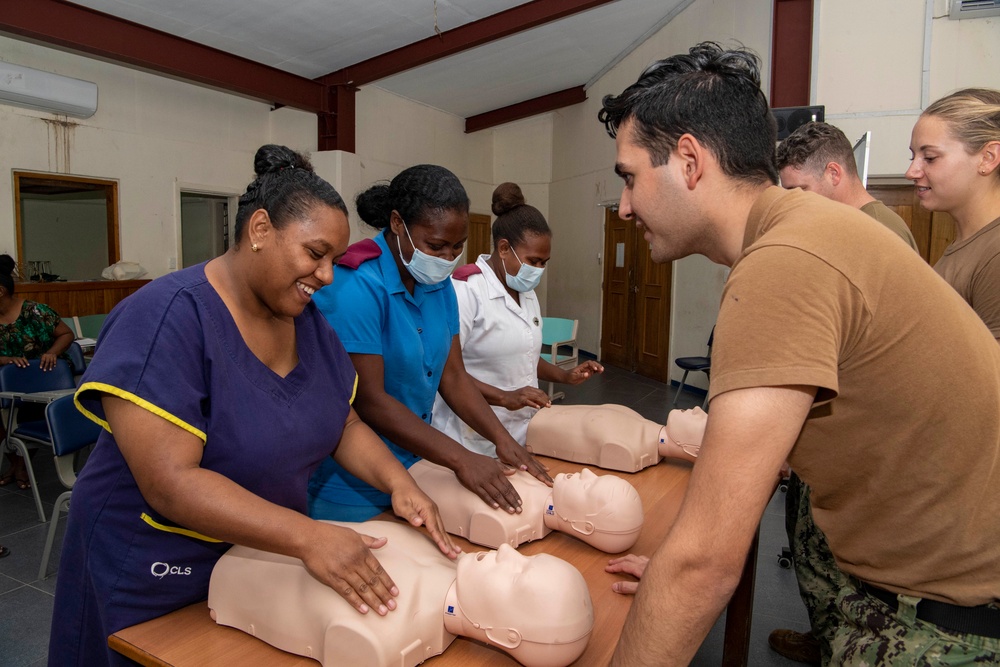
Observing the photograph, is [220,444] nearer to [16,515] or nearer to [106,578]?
[106,578]

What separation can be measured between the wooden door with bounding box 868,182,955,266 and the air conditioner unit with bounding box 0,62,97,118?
7.51 meters

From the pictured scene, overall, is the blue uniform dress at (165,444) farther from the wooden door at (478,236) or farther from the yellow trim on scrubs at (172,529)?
the wooden door at (478,236)

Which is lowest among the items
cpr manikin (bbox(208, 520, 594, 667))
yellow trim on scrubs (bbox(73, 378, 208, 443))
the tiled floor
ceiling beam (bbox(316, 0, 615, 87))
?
the tiled floor

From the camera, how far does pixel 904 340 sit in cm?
83

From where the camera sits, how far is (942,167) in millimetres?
1895

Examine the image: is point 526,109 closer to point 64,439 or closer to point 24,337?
point 24,337

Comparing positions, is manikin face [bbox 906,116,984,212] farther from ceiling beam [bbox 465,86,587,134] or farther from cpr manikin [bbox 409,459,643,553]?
ceiling beam [bbox 465,86,587,134]

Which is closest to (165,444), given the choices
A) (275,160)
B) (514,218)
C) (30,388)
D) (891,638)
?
(275,160)

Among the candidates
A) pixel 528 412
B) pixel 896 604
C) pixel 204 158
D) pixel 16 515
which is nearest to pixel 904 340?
pixel 896 604

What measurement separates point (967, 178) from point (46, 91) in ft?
23.7

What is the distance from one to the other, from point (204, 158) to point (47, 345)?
12.6ft

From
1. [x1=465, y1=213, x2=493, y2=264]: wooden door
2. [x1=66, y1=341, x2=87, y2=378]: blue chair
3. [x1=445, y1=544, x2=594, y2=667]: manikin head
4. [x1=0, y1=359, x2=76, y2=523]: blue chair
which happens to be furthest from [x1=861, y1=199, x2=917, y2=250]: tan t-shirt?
[x1=465, y1=213, x2=493, y2=264]: wooden door

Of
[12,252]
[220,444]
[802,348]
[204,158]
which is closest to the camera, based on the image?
[802,348]

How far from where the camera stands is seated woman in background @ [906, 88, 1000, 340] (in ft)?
5.82
